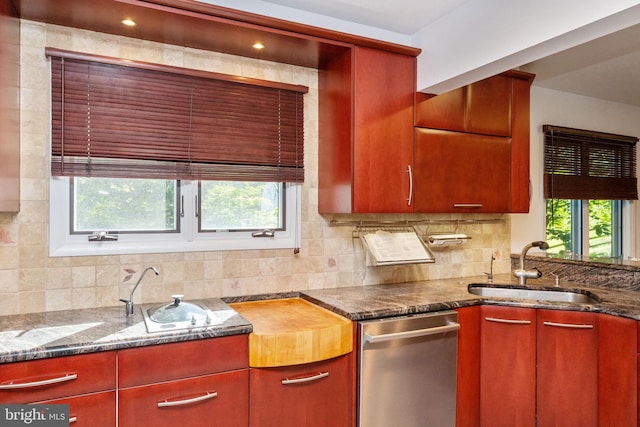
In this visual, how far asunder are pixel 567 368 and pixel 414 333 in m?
0.88

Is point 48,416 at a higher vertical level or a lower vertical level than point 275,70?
lower

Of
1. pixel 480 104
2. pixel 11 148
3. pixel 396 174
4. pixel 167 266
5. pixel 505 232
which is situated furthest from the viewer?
pixel 505 232

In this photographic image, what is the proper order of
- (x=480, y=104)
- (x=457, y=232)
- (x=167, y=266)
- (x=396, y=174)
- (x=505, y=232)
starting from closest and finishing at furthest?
(x=167, y=266)
(x=396, y=174)
(x=480, y=104)
(x=457, y=232)
(x=505, y=232)

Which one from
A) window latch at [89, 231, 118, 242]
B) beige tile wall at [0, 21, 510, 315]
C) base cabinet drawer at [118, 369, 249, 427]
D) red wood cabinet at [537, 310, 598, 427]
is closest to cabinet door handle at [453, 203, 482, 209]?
beige tile wall at [0, 21, 510, 315]

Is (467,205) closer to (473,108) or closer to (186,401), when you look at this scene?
(473,108)

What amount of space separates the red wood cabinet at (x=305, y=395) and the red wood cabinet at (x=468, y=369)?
0.67m

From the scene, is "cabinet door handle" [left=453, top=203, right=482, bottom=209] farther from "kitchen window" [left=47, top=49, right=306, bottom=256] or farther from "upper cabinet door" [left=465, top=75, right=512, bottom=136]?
"kitchen window" [left=47, top=49, right=306, bottom=256]

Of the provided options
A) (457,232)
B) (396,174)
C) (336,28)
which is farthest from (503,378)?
(336,28)

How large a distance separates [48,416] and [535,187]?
11.2 ft

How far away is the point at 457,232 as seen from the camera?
307 centimetres

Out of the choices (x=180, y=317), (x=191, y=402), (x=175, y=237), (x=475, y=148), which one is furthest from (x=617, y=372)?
(x=175, y=237)

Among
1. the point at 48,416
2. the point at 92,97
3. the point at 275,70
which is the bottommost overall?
the point at 48,416

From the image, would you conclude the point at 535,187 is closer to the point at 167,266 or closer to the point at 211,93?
the point at 211,93

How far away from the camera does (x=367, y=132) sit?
2354 mm
